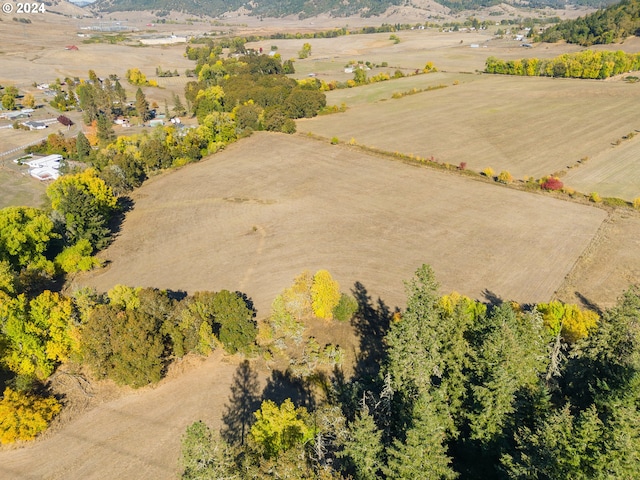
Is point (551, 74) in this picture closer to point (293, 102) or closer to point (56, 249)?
point (293, 102)

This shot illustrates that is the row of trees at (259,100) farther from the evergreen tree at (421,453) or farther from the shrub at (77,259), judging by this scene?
the evergreen tree at (421,453)

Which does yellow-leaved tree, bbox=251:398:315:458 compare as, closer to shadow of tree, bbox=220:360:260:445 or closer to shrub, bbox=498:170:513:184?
shadow of tree, bbox=220:360:260:445

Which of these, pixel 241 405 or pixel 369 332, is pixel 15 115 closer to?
pixel 241 405

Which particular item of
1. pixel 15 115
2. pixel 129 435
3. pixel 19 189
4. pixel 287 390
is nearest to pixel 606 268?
pixel 287 390

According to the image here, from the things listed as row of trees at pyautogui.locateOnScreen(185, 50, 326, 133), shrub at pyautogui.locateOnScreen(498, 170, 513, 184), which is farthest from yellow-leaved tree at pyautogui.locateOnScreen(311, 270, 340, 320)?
row of trees at pyautogui.locateOnScreen(185, 50, 326, 133)

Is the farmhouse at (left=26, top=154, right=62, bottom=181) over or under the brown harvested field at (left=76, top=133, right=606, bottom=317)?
over
